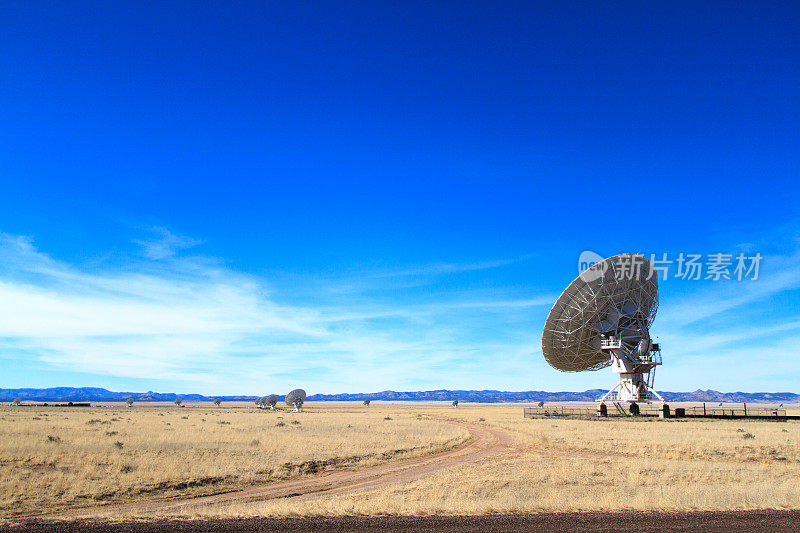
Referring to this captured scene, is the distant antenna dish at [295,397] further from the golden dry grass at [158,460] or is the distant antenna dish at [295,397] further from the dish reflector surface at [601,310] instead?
the golden dry grass at [158,460]

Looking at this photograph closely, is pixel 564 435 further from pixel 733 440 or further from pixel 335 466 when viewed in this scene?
pixel 335 466

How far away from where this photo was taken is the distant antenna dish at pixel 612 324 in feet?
159

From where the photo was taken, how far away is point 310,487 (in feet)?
64.8

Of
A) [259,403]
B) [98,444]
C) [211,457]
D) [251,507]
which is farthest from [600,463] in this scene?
[259,403]

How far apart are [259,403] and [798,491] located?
333 feet

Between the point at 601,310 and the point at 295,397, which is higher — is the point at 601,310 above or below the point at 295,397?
above

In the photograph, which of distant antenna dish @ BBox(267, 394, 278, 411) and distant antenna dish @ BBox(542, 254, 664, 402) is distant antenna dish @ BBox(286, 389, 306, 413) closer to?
distant antenna dish @ BBox(267, 394, 278, 411)

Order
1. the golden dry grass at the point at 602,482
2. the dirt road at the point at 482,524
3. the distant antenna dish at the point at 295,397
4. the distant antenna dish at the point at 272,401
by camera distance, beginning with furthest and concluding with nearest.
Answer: the distant antenna dish at the point at 272,401, the distant antenna dish at the point at 295,397, the golden dry grass at the point at 602,482, the dirt road at the point at 482,524

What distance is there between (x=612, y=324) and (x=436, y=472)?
113 feet

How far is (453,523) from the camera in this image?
1249 cm

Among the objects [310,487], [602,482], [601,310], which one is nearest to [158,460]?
[310,487]

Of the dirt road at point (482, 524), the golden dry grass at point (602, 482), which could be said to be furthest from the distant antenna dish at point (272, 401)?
the dirt road at point (482, 524)

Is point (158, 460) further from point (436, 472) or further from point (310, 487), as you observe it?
point (436, 472)

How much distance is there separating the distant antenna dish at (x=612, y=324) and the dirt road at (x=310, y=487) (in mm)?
23344
